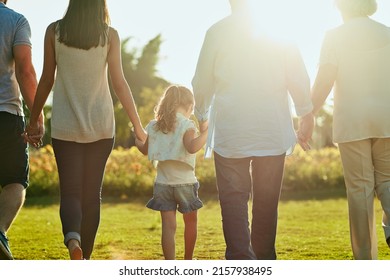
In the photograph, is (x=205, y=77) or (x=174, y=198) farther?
(x=174, y=198)

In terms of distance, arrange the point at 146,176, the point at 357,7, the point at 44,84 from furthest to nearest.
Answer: the point at 146,176 < the point at 357,7 < the point at 44,84

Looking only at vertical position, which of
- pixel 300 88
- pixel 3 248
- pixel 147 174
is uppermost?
pixel 300 88

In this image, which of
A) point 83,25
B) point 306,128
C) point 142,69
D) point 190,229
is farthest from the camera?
point 142,69

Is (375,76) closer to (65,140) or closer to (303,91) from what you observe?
(303,91)

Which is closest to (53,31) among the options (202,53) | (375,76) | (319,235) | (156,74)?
(202,53)

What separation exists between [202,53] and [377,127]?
45.6 inches

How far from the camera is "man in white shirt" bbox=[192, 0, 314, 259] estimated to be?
161 inches

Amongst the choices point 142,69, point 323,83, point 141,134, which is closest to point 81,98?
point 141,134

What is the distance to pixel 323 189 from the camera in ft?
37.6

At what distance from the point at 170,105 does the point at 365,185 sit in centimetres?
133

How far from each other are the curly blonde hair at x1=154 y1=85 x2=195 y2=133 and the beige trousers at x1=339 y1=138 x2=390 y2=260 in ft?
3.50

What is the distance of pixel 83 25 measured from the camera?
4391 millimetres

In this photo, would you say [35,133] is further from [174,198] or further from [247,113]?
[247,113]

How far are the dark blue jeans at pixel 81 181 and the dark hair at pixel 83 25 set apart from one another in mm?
576
